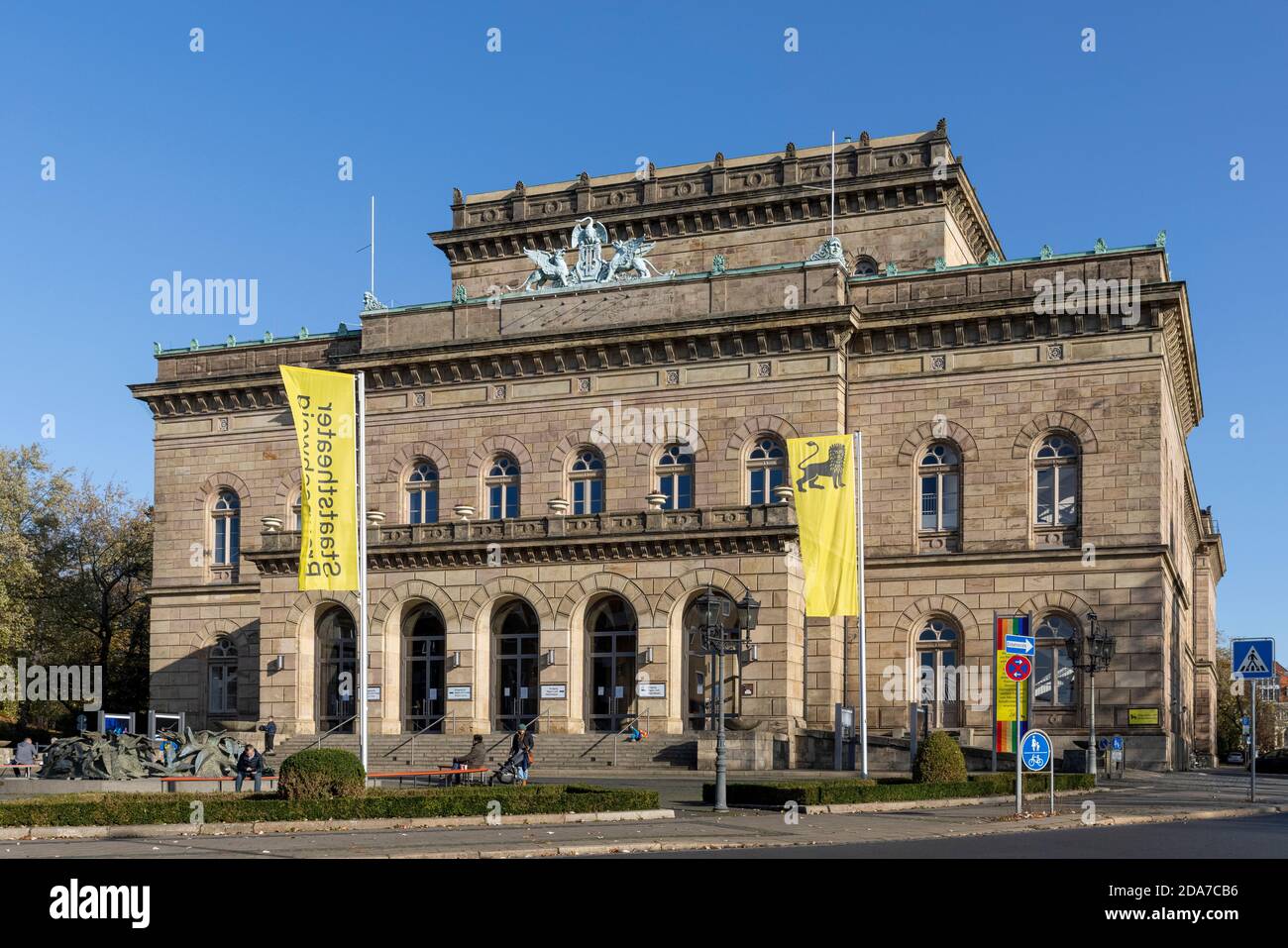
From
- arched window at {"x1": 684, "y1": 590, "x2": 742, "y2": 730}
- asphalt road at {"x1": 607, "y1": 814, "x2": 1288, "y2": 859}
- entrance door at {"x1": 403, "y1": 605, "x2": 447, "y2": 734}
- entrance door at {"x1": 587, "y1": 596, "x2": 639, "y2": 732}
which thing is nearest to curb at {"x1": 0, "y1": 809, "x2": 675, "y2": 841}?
asphalt road at {"x1": 607, "y1": 814, "x2": 1288, "y2": 859}

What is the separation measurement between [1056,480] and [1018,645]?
890 inches

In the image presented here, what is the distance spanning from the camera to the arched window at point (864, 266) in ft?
196

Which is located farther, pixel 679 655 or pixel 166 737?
pixel 679 655

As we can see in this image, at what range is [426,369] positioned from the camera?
60000 mm

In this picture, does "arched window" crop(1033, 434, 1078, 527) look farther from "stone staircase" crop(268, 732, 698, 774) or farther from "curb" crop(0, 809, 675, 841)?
"curb" crop(0, 809, 675, 841)

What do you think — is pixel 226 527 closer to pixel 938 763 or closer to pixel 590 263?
pixel 590 263

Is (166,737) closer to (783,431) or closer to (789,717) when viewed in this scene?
(789,717)

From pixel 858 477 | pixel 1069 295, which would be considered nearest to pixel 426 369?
pixel 858 477

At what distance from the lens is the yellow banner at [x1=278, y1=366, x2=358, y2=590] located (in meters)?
39.1

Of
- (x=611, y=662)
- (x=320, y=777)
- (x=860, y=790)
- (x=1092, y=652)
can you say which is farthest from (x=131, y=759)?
(x=1092, y=652)

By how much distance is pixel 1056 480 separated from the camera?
52438 millimetres

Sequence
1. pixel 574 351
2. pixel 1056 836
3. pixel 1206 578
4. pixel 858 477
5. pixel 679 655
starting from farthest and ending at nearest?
1. pixel 1206 578
2. pixel 574 351
3. pixel 679 655
4. pixel 858 477
5. pixel 1056 836

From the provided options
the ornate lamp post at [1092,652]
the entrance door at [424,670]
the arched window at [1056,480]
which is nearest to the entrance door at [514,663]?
the entrance door at [424,670]

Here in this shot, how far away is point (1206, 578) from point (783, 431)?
1647 inches
